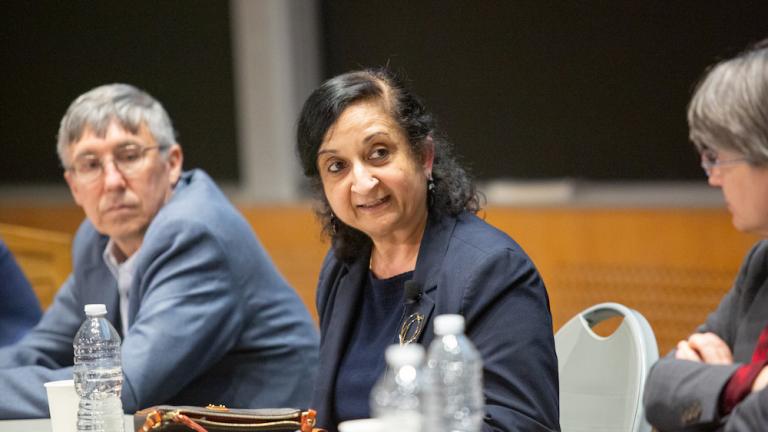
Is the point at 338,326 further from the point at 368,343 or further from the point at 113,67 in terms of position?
the point at 113,67

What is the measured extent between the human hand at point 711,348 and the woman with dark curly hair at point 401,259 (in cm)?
35

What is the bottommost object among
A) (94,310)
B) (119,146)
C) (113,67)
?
(94,310)

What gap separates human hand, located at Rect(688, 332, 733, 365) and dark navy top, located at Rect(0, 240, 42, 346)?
8.69 feet

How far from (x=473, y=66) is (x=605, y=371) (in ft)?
10.9

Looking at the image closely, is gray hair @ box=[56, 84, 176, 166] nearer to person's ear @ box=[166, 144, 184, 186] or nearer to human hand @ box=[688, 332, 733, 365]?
person's ear @ box=[166, 144, 184, 186]

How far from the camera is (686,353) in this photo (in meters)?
2.14

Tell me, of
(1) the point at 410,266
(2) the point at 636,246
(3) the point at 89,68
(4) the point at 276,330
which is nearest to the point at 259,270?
(4) the point at 276,330

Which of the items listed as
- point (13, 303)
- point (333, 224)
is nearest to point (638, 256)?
point (333, 224)

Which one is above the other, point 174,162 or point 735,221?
point 735,221

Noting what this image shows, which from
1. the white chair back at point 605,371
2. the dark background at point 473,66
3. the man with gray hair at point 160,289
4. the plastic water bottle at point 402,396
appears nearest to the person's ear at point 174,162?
the man with gray hair at point 160,289

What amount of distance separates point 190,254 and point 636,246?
8.49ft

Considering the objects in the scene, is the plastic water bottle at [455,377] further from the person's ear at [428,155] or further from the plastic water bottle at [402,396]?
the person's ear at [428,155]

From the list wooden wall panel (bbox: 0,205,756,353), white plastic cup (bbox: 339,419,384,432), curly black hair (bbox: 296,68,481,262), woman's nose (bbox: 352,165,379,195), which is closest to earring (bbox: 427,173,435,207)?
curly black hair (bbox: 296,68,481,262)

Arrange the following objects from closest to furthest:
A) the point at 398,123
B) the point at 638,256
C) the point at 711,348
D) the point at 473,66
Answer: the point at 711,348, the point at 398,123, the point at 638,256, the point at 473,66
